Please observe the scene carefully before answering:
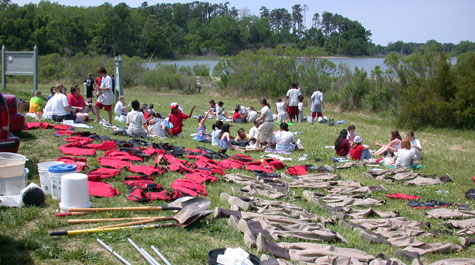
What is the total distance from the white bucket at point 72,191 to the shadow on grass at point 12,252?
31.8 inches

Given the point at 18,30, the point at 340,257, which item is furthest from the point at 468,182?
the point at 18,30

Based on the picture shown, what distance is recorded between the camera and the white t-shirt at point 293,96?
60.7 ft

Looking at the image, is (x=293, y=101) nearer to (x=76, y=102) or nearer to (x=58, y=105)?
(x=76, y=102)

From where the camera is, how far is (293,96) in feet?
61.0

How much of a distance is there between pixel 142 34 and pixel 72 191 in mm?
69701

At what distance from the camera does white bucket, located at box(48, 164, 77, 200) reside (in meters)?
5.45

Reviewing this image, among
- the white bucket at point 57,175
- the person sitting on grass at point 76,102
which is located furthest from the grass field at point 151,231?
the person sitting on grass at point 76,102

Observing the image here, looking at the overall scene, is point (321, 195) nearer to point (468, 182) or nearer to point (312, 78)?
point (468, 182)

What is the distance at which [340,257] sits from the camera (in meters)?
4.39

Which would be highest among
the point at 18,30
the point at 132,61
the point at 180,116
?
the point at 18,30

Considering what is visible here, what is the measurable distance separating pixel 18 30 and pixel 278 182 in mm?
59394

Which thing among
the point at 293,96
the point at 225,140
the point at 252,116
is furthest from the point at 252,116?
the point at 225,140

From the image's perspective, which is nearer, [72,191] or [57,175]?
[72,191]

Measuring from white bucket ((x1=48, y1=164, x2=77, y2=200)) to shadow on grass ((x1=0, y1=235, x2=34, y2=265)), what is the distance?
1207mm
